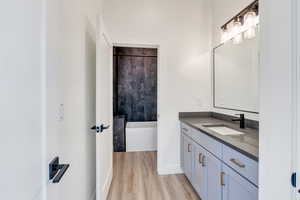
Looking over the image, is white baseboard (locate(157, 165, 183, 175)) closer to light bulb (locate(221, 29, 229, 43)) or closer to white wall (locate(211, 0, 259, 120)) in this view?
white wall (locate(211, 0, 259, 120))

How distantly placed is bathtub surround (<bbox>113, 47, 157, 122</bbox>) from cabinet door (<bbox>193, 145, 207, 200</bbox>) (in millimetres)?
2890

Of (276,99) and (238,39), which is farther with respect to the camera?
(238,39)

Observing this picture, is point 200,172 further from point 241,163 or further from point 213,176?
point 241,163

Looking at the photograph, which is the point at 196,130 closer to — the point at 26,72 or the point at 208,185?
the point at 208,185

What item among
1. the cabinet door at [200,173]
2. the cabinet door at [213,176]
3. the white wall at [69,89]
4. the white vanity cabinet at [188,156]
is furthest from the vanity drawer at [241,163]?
the white wall at [69,89]

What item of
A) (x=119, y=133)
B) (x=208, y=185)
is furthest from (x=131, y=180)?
(x=119, y=133)

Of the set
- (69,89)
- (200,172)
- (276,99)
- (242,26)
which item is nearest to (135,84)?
→ (242,26)

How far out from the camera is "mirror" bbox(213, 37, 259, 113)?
2.02 metres

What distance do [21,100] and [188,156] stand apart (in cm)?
235

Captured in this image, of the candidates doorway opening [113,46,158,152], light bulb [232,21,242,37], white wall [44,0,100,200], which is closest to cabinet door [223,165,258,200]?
white wall [44,0,100,200]

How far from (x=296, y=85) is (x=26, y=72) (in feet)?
3.08

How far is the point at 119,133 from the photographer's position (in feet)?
13.1

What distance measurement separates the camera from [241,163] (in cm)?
130

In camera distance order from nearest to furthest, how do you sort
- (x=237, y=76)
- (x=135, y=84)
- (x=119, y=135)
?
1. (x=237, y=76)
2. (x=119, y=135)
3. (x=135, y=84)
